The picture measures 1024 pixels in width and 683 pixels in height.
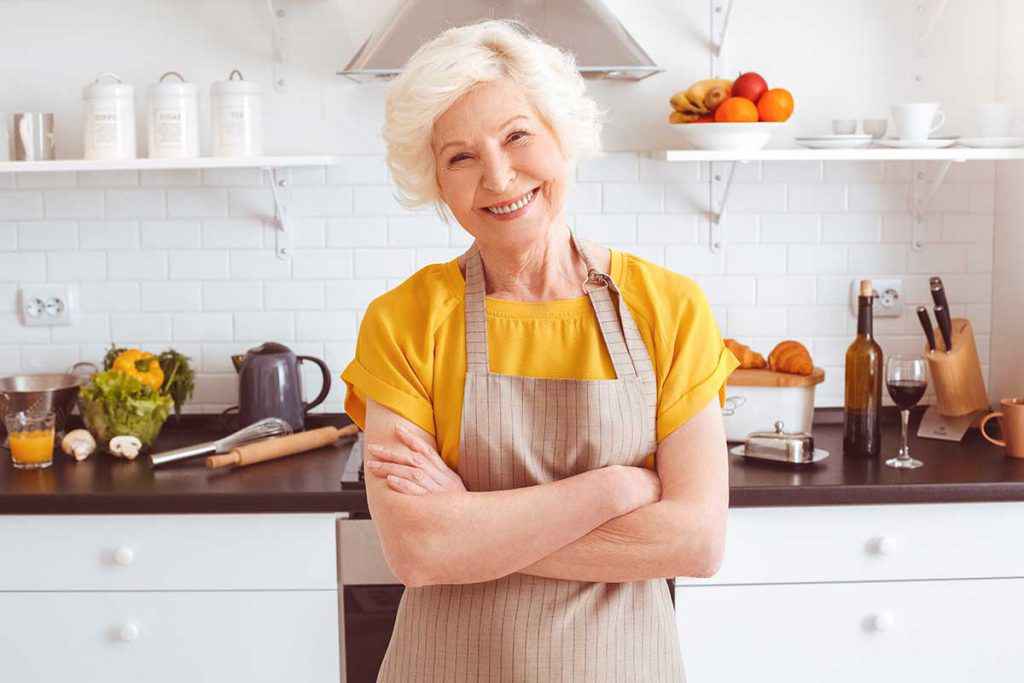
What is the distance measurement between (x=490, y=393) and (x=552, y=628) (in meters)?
0.34

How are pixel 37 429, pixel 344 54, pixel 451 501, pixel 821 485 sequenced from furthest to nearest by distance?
pixel 344 54 → pixel 37 429 → pixel 821 485 → pixel 451 501

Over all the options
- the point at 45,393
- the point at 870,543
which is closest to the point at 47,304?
the point at 45,393

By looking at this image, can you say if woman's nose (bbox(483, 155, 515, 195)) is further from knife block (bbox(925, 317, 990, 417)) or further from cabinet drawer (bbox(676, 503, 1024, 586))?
knife block (bbox(925, 317, 990, 417))

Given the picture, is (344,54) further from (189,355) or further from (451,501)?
(451,501)

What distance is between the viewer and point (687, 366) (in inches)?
68.6

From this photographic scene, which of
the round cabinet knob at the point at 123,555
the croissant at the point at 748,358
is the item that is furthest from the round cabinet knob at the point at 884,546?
the round cabinet knob at the point at 123,555

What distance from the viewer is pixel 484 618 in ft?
5.65

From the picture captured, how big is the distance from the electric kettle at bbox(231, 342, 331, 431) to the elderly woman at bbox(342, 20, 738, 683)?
128cm

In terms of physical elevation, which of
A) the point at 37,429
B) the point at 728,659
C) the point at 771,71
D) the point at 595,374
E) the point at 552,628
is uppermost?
the point at 771,71

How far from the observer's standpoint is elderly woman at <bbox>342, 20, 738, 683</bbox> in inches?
65.4

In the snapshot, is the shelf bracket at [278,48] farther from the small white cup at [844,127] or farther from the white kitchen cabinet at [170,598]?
the small white cup at [844,127]

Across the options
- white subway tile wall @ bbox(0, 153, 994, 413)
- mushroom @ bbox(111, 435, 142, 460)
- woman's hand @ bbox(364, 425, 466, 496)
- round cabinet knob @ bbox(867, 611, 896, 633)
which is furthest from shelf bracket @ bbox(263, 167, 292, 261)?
round cabinet knob @ bbox(867, 611, 896, 633)

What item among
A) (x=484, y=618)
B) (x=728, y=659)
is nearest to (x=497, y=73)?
(x=484, y=618)

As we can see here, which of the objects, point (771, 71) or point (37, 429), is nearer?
point (37, 429)
